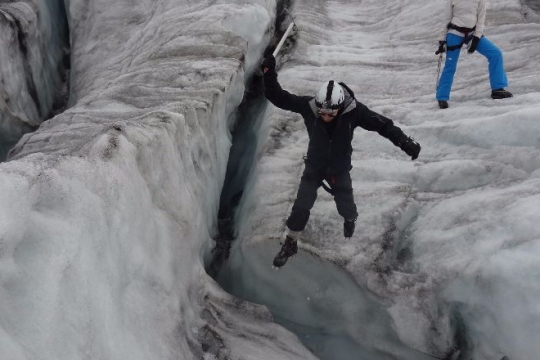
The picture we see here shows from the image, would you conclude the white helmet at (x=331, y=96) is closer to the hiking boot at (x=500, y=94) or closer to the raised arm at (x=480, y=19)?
the raised arm at (x=480, y=19)

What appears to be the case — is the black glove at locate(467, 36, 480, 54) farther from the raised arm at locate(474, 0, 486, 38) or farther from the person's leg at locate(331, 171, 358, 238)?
the person's leg at locate(331, 171, 358, 238)

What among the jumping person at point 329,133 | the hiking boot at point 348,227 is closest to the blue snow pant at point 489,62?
the jumping person at point 329,133

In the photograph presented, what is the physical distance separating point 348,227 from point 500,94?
2.58 meters

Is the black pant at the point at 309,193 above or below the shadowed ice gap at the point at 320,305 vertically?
above

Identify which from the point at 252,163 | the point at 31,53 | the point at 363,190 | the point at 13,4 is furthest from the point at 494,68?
the point at 13,4

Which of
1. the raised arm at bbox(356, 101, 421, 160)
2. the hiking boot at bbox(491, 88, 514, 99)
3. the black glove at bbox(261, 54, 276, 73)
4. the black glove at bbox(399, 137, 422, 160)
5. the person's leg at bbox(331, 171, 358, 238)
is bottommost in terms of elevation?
the person's leg at bbox(331, 171, 358, 238)

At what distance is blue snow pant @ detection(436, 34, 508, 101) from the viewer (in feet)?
17.2

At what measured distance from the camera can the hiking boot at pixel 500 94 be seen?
536 cm

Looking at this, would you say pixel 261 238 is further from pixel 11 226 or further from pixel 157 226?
pixel 11 226

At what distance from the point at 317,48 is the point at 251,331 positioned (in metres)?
5.23

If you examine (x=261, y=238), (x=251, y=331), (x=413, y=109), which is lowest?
(x=251, y=331)

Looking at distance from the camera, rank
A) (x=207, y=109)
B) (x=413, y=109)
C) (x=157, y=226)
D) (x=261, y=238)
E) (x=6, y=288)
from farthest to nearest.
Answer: (x=413, y=109) < (x=207, y=109) < (x=261, y=238) < (x=157, y=226) < (x=6, y=288)

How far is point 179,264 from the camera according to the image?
400 centimetres

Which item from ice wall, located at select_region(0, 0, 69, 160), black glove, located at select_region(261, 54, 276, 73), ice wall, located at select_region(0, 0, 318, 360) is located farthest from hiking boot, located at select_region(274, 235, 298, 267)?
ice wall, located at select_region(0, 0, 69, 160)
